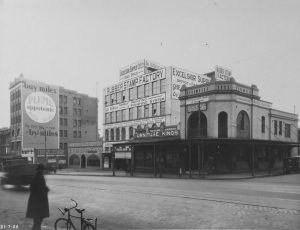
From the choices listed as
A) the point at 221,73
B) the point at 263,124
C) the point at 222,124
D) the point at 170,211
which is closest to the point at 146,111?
the point at 222,124

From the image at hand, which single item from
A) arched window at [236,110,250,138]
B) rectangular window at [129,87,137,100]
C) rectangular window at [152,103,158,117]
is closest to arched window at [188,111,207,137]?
arched window at [236,110,250,138]

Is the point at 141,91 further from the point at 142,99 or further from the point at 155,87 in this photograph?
the point at 155,87

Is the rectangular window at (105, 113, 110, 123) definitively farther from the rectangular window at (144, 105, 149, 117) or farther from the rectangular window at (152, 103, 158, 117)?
the rectangular window at (152, 103, 158, 117)

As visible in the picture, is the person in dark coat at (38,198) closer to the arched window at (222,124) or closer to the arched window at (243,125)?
the arched window at (222,124)

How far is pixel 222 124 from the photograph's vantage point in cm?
3431

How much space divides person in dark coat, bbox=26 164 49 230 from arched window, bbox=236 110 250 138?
28436 millimetres

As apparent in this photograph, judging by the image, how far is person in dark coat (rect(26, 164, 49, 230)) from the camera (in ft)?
27.7

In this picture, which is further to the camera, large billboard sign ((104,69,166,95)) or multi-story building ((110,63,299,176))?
large billboard sign ((104,69,166,95))

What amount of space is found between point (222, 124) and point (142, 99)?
14935mm

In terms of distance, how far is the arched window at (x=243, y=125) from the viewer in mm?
34781

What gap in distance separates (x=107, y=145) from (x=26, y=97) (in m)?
41.1

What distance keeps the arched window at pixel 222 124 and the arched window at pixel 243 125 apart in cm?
148

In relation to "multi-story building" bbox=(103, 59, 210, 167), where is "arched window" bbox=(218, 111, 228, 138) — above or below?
below

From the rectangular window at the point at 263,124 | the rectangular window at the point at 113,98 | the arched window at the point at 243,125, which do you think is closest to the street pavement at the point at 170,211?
the arched window at the point at 243,125
